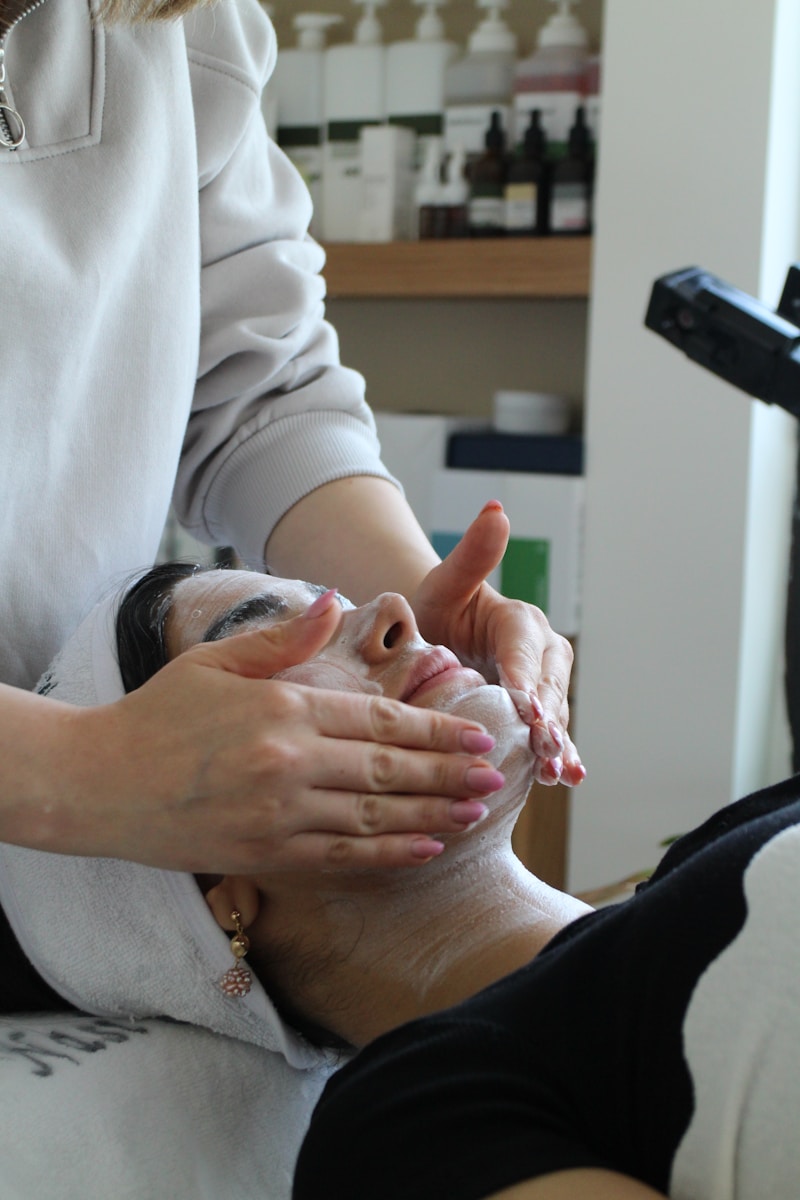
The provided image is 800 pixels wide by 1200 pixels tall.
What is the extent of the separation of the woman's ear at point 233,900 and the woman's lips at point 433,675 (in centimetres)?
18

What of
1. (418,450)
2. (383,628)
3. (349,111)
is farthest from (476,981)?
(349,111)

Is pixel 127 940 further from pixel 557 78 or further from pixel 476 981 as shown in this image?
pixel 557 78

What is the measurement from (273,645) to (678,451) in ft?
4.92

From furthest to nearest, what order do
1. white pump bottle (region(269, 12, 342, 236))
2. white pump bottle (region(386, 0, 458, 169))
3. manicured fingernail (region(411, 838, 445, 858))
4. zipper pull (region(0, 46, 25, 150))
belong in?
white pump bottle (region(269, 12, 342, 236)), white pump bottle (region(386, 0, 458, 169)), zipper pull (region(0, 46, 25, 150)), manicured fingernail (region(411, 838, 445, 858))

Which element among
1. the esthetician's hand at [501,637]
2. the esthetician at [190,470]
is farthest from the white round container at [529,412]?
the esthetician's hand at [501,637]

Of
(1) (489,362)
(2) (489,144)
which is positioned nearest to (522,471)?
(1) (489,362)

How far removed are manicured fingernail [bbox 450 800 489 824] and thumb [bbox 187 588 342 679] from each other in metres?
0.12

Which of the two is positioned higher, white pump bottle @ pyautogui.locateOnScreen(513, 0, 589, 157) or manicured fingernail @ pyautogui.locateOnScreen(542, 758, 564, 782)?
white pump bottle @ pyautogui.locateOnScreen(513, 0, 589, 157)

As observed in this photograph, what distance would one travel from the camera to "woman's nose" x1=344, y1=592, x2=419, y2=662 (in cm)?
93

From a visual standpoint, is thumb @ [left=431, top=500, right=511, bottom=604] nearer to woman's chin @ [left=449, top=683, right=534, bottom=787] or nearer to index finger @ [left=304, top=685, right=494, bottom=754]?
woman's chin @ [left=449, top=683, right=534, bottom=787]

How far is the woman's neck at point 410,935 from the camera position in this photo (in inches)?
35.0

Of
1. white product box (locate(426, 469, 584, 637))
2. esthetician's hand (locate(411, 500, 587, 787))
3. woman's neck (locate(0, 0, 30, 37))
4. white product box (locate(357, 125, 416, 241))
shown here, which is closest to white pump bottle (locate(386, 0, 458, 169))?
white product box (locate(357, 125, 416, 241))

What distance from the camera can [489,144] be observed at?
2256 millimetres

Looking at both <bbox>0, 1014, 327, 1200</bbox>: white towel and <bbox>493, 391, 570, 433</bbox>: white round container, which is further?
<bbox>493, 391, 570, 433</bbox>: white round container
